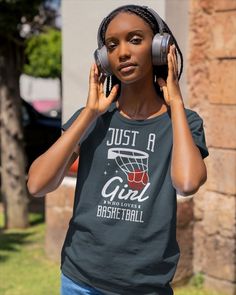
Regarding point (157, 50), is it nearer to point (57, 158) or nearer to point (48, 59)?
point (57, 158)

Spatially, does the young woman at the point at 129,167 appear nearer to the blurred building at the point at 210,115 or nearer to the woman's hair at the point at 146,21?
the woman's hair at the point at 146,21

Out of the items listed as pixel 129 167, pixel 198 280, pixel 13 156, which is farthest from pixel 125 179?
pixel 13 156

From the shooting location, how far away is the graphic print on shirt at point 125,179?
2021mm

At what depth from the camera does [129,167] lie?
2051 mm

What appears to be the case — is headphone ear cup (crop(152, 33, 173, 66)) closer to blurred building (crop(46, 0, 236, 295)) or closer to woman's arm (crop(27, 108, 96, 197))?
woman's arm (crop(27, 108, 96, 197))

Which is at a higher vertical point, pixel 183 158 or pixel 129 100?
pixel 129 100

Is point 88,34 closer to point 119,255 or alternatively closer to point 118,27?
point 118,27

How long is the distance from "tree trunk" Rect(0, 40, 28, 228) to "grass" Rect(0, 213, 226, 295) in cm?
34

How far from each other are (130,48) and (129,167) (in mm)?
403

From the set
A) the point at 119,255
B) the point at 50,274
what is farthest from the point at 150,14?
the point at 50,274

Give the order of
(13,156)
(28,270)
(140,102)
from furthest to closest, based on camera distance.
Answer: (13,156)
(28,270)
(140,102)

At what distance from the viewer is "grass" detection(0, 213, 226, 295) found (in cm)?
472

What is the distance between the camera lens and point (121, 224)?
6.65 ft

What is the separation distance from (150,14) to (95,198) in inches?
26.4
